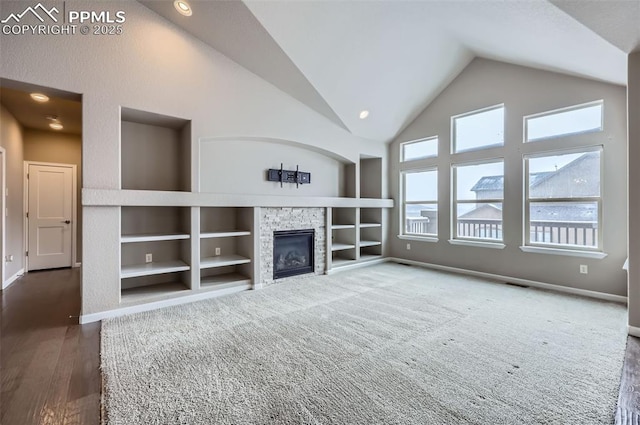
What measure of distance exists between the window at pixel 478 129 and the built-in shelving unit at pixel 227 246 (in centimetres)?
418

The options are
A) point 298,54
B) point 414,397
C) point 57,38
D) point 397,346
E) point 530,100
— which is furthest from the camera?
point 530,100

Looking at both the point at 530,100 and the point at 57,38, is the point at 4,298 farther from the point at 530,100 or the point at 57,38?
→ the point at 530,100

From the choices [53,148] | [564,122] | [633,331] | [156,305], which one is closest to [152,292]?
[156,305]

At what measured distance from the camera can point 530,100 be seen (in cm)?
453

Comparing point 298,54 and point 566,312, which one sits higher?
point 298,54

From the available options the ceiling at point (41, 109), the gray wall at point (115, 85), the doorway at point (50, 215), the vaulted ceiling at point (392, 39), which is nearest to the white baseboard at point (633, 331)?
the vaulted ceiling at point (392, 39)

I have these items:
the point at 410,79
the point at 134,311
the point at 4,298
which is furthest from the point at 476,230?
the point at 4,298

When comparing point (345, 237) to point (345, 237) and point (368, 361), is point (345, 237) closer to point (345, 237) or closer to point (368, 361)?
point (345, 237)

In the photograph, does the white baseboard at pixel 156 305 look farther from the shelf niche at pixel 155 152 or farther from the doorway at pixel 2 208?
the doorway at pixel 2 208

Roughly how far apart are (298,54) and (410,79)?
2.21 meters

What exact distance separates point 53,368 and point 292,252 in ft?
10.9

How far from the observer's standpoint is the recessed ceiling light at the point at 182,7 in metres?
3.47

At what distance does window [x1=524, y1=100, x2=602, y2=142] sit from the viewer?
157 inches

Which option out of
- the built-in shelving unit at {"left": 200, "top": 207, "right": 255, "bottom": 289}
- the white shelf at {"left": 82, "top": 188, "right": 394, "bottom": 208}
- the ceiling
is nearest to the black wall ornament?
the white shelf at {"left": 82, "top": 188, "right": 394, "bottom": 208}
